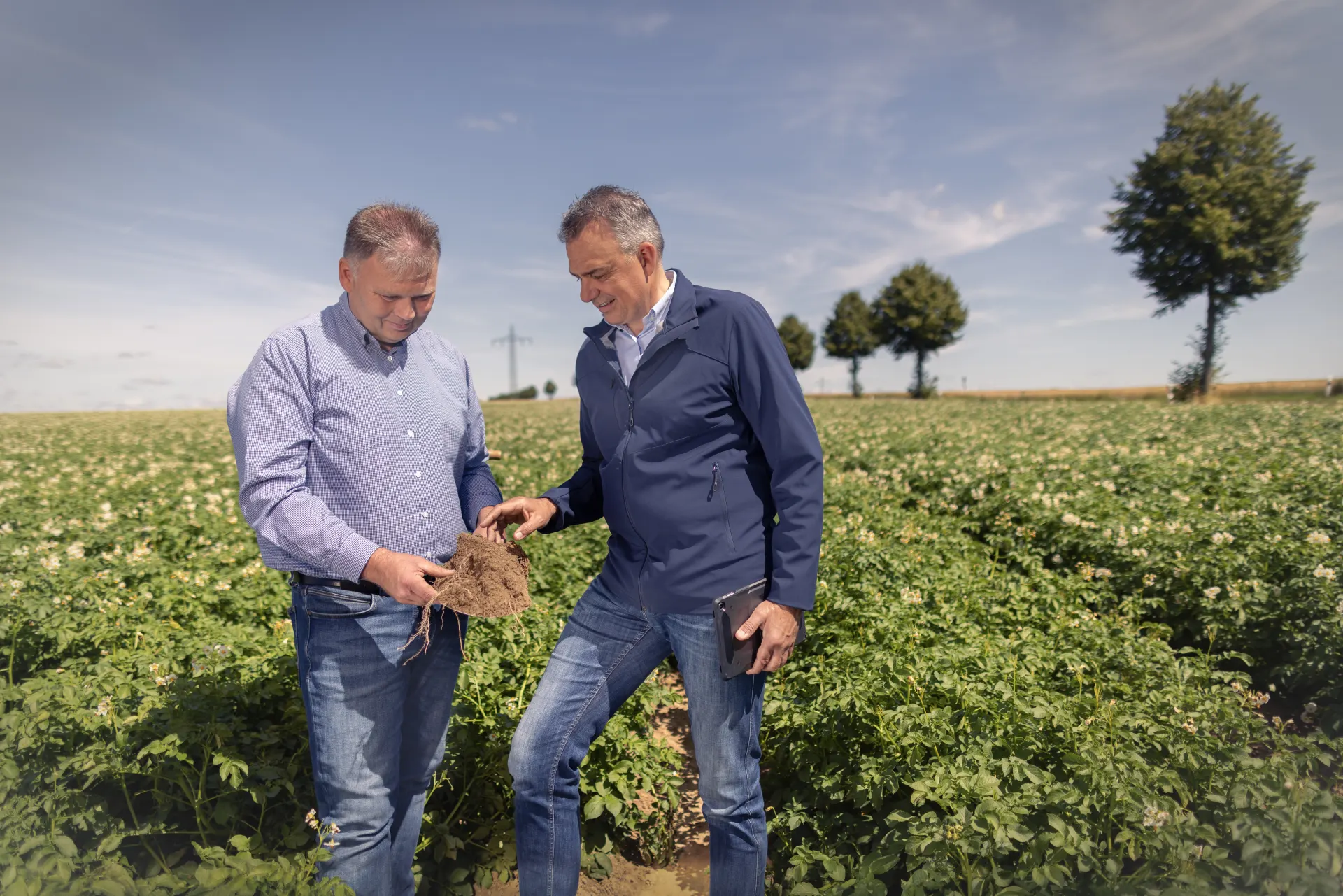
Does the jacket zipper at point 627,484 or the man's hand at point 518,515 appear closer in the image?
the jacket zipper at point 627,484

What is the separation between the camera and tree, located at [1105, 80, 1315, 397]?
3709 centimetres

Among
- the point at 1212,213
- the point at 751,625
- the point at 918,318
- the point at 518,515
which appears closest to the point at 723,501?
the point at 751,625

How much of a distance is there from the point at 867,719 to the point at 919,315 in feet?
228

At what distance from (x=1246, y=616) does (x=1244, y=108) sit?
46.4 meters

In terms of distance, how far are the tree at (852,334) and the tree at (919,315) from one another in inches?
212

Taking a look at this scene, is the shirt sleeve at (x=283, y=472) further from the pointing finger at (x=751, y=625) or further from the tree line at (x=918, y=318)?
the tree line at (x=918, y=318)

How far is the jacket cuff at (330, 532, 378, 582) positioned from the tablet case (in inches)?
45.6

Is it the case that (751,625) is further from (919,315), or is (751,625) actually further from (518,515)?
(919,315)

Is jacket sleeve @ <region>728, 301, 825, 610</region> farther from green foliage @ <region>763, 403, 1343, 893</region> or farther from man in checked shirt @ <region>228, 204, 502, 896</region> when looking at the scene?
man in checked shirt @ <region>228, 204, 502, 896</region>

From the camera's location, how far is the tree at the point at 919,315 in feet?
221

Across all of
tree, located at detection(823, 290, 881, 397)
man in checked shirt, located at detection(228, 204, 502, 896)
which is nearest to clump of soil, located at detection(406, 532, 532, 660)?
man in checked shirt, located at detection(228, 204, 502, 896)

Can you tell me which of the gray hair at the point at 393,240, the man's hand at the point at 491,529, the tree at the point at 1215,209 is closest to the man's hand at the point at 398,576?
the man's hand at the point at 491,529

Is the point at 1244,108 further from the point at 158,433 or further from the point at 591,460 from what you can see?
the point at 158,433

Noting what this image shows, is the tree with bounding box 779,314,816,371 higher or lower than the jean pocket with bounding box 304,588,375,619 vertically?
higher
